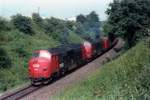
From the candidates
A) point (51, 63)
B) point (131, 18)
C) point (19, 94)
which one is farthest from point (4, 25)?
point (19, 94)

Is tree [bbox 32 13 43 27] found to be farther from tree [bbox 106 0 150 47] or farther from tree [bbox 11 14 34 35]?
tree [bbox 106 0 150 47]

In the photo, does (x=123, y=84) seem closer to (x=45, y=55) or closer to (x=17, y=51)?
(x=45, y=55)

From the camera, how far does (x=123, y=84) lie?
17.7 meters

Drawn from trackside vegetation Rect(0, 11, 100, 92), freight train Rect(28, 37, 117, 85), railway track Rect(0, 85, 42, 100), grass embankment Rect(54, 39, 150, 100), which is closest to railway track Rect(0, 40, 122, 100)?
railway track Rect(0, 85, 42, 100)

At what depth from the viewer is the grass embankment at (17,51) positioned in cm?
3825

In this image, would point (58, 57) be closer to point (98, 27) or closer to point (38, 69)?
point (38, 69)

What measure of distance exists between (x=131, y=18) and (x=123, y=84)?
28.0 m

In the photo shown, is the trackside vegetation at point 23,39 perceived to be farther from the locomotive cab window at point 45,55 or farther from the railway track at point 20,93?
the locomotive cab window at point 45,55

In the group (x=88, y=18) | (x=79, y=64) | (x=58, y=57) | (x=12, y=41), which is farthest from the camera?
(x=88, y=18)

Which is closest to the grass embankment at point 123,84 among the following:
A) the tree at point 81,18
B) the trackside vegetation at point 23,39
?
the trackside vegetation at point 23,39

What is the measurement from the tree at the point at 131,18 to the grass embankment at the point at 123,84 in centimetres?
2121

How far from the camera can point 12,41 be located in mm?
51031

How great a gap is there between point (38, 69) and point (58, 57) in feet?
8.67

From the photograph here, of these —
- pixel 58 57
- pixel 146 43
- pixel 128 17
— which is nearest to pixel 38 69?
pixel 58 57
